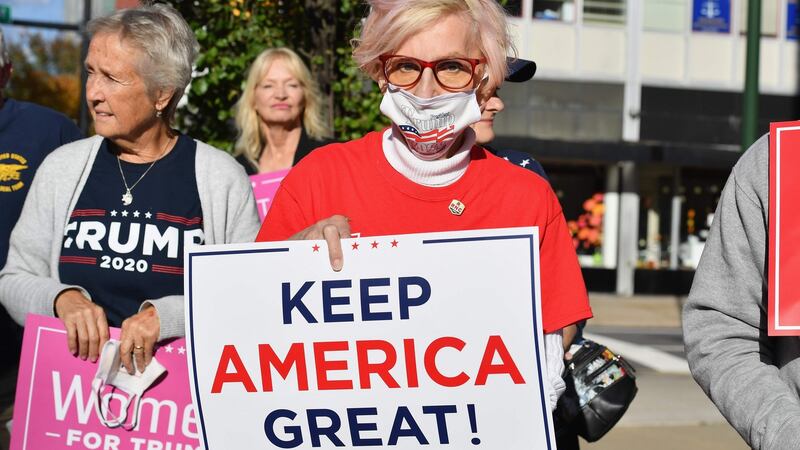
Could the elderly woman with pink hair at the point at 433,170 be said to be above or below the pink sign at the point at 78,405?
above

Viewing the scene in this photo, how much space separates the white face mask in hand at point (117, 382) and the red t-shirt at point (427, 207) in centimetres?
71

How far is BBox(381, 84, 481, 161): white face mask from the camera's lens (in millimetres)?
2451

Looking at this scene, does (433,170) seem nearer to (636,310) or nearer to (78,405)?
(78,405)

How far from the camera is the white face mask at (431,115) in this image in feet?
8.04

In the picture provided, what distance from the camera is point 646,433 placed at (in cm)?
780

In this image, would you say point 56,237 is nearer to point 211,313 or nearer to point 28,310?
point 28,310

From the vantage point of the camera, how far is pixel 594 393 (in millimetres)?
3602

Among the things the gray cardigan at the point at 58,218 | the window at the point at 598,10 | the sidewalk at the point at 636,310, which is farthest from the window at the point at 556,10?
the gray cardigan at the point at 58,218

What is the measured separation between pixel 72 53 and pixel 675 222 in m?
19.6

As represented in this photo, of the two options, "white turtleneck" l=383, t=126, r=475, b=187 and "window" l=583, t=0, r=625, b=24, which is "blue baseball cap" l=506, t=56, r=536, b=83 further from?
"window" l=583, t=0, r=625, b=24

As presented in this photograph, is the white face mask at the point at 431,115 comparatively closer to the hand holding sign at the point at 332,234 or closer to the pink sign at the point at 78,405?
the hand holding sign at the point at 332,234

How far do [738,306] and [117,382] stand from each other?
62.2 inches

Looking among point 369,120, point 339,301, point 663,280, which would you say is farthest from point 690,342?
point 663,280

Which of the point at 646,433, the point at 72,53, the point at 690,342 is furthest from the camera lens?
the point at 72,53
